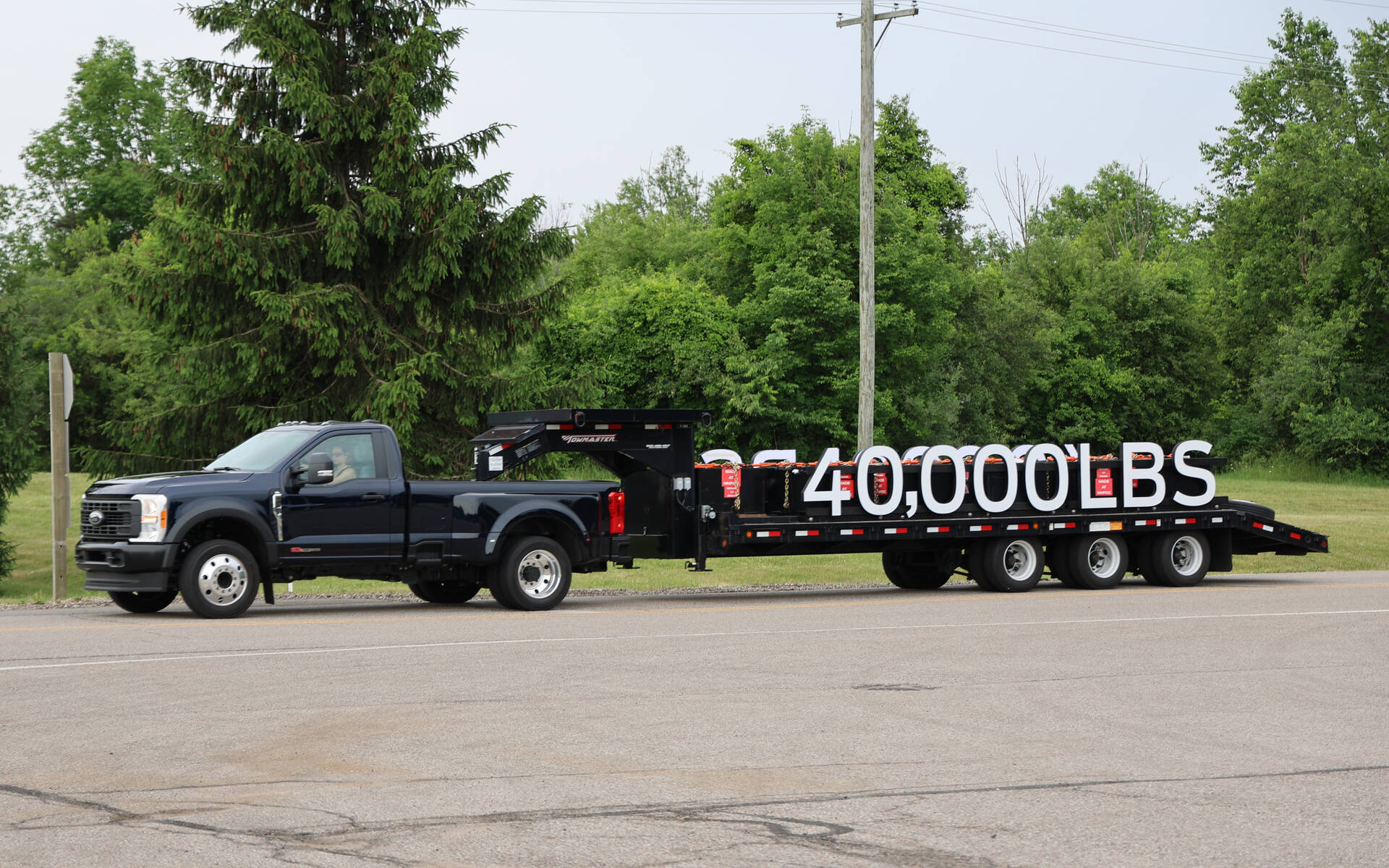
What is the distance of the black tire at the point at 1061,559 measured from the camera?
2083 cm

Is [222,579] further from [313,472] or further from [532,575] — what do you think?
[532,575]

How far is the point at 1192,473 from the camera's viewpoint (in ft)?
70.2

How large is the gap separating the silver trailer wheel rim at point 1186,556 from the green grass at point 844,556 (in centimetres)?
454

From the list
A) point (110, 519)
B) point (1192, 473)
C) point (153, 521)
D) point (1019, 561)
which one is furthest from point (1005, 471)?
point (110, 519)

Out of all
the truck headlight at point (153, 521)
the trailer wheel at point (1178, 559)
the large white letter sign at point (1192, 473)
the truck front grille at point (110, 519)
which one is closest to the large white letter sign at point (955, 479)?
the trailer wheel at point (1178, 559)

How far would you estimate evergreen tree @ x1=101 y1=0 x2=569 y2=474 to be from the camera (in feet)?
84.2

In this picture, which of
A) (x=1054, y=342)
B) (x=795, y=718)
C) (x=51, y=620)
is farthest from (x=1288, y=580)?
(x=1054, y=342)

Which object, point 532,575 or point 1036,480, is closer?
point 532,575

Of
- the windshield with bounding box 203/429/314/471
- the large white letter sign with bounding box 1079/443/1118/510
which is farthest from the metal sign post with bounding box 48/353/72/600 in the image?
the large white letter sign with bounding box 1079/443/1118/510

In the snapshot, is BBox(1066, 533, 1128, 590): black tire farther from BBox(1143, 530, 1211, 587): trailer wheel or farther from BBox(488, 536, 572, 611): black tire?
BBox(488, 536, 572, 611): black tire

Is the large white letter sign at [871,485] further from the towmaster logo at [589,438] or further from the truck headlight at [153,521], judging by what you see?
the truck headlight at [153,521]

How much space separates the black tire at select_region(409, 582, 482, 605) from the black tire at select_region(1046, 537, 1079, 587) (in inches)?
335

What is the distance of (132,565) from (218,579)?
0.87 meters

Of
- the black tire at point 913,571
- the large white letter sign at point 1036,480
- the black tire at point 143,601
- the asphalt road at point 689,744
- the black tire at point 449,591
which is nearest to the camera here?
the asphalt road at point 689,744
